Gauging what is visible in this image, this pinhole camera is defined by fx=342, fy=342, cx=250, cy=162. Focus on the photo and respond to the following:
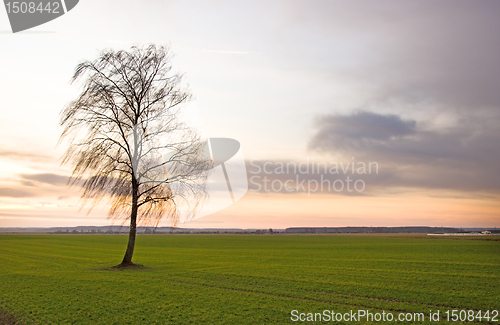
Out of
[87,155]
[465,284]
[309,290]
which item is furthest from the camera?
[87,155]

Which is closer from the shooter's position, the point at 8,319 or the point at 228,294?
→ the point at 8,319

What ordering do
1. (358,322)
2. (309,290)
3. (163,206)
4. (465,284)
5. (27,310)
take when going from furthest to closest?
(163,206), (465,284), (309,290), (27,310), (358,322)

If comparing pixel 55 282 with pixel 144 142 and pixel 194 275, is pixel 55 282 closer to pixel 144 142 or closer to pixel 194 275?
pixel 194 275

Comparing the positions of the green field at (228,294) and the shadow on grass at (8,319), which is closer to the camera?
the shadow on grass at (8,319)

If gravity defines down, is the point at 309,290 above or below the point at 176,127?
below

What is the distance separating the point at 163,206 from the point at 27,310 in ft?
45.6

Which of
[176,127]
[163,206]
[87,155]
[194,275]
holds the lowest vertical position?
[194,275]

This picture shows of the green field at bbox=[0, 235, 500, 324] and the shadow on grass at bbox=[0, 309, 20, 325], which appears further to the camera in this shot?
the green field at bbox=[0, 235, 500, 324]

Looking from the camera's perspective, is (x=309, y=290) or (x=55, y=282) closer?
(x=309, y=290)

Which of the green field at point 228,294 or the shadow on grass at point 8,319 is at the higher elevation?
the shadow on grass at point 8,319

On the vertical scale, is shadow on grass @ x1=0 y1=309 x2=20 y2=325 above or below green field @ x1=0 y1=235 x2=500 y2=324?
above

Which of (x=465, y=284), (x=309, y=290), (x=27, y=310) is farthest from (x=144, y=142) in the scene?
(x=465, y=284)

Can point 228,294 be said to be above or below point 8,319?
below

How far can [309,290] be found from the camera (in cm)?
2003
